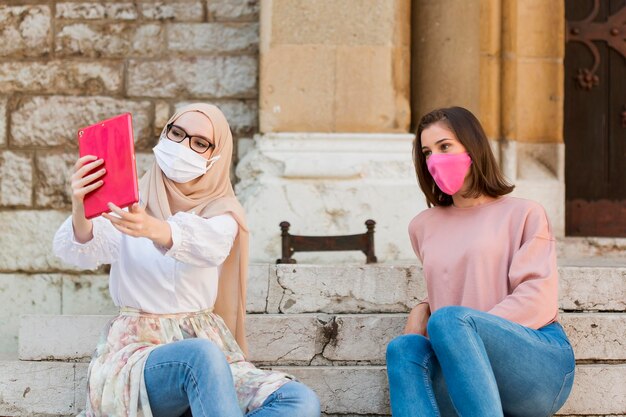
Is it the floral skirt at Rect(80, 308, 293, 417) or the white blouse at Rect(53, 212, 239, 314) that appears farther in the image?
the white blouse at Rect(53, 212, 239, 314)

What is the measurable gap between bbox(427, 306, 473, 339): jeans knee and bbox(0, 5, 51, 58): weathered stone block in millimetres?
3895

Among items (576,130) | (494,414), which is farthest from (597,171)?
(494,414)

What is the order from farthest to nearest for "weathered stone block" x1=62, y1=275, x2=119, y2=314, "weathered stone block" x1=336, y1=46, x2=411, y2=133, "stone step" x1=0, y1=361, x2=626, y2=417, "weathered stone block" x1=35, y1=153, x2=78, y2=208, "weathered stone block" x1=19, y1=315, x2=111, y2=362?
"weathered stone block" x1=35, y1=153, x2=78, y2=208
"weathered stone block" x1=62, y1=275, x2=119, y2=314
"weathered stone block" x1=336, y1=46, x2=411, y2=133
"weathered stone block" x1=19, y1=315, x2=111, y2=362
"stone step" x1=0, y1=361, x2=626, y2=417

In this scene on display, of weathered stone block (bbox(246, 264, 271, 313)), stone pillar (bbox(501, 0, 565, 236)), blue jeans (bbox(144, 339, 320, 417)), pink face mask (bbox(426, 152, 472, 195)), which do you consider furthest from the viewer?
stone pillar (bbox(501, 0, 565, 236))

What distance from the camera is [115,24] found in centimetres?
626

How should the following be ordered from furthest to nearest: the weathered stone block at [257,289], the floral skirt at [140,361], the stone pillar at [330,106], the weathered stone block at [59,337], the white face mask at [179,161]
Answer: the stone pillar at [330,106] → the weathered stone block at [257,289] → the weathered stone block at [59,337] → the white face mask at [179,161] → the floral skirt at [140,361]

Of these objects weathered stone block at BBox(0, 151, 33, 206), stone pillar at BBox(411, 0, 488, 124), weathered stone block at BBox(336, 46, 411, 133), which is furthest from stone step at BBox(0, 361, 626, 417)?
weathered stone block at BBox(0, 151, 33, 206)

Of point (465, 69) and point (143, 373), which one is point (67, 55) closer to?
point (465, 69)

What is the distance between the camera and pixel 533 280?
130 inches

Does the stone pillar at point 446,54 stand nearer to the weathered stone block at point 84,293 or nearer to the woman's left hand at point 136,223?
the weathered stone block at point 84,293

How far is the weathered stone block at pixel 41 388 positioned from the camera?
12.5 ft

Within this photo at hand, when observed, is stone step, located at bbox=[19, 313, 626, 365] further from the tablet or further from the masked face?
the tablet

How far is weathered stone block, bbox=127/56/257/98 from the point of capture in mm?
6172

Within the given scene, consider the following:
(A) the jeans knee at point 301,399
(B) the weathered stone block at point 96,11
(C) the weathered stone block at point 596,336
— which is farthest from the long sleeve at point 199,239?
(B) the weathered stone block at point 96,11
